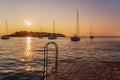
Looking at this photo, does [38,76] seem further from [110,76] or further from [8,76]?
[110,76]

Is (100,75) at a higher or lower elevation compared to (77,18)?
lower

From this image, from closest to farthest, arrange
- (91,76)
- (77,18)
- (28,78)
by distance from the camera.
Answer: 1. (91,76)
2. (28,78)
3. (77,18)

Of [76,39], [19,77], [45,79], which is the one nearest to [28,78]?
[19,77]

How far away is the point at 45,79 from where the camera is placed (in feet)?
38.1

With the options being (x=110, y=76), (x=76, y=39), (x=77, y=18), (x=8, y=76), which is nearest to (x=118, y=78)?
(x=110, y=76)

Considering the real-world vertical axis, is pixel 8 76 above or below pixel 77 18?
below

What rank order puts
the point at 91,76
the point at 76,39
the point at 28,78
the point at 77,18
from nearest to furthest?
the point at 91,76 → the point at 28,78 → the point at 77,18 → the point at 76,39

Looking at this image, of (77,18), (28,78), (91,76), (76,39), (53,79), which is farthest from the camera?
(76,39)

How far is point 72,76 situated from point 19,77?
18.7 feet

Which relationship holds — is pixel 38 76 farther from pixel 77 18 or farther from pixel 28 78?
pixel 77 18

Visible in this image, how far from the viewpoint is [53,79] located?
11.4 metres

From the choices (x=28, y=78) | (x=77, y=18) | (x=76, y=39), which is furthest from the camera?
(x=76, y=39)

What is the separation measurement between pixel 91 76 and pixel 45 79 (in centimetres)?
244

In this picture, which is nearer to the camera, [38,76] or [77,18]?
[38,76]
